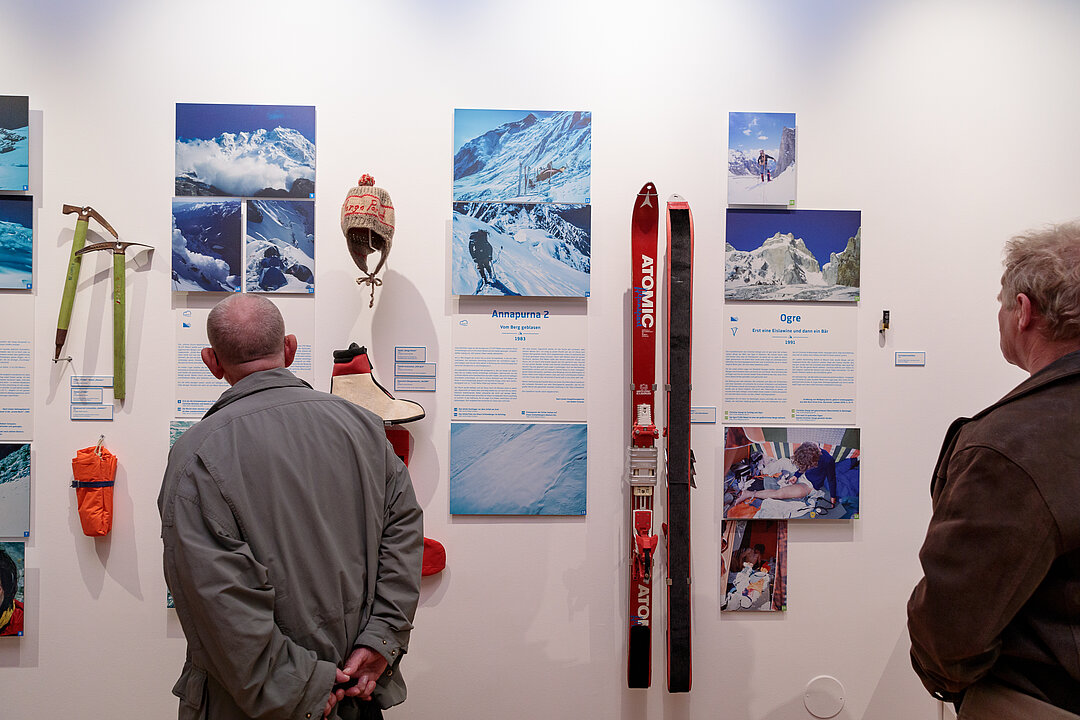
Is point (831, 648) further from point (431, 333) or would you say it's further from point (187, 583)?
point (187, 583)

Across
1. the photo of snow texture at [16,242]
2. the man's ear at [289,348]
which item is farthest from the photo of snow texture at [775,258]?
the photo of snow texture at [16,242]

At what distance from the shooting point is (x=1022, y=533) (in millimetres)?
1153

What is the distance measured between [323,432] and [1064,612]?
1616mm

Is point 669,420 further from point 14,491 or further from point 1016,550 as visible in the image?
point 14,491

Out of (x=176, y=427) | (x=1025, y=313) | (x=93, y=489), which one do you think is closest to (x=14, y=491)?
(x=93, y=489)

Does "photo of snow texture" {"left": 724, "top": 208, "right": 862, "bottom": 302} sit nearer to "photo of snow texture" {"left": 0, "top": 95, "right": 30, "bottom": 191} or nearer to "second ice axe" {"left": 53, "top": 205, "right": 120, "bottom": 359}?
"second ice axe" {"left": 53, "top": 205, "right": 120, "bottom": 359}

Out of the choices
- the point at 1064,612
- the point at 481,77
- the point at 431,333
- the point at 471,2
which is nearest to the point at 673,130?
the point at 481,77

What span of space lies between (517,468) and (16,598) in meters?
1.91

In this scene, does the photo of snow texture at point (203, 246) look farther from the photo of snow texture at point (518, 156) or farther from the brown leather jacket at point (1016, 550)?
the brown leather jacket at point (1016, 550)

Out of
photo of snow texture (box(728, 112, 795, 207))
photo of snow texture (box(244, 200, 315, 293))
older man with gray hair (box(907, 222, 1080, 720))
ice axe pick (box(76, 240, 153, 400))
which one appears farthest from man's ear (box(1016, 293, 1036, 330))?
ice axe pick (box(76, 240, 153, 400))

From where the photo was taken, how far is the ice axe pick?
2.30m

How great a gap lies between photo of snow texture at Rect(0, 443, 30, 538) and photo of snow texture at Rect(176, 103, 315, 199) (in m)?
1.15

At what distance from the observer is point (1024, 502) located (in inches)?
45.6

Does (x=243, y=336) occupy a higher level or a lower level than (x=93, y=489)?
higher
